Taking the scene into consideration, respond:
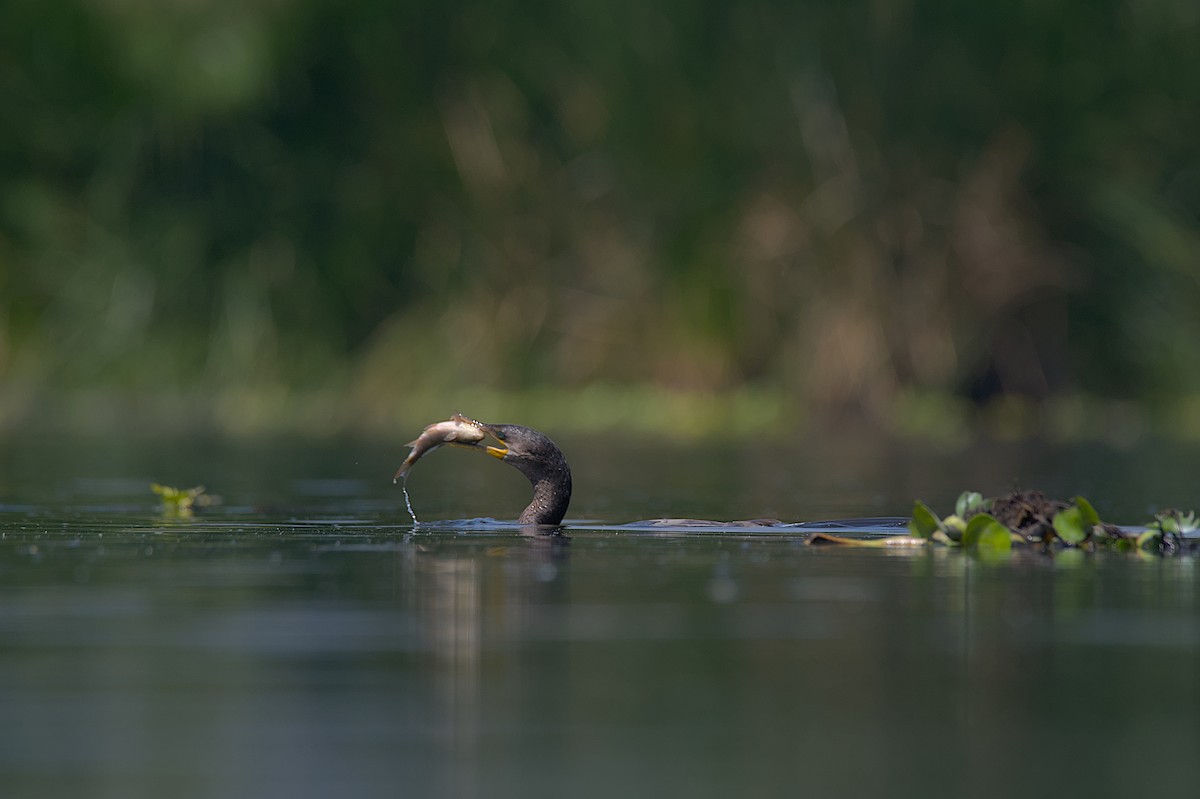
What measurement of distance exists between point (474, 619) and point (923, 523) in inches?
131

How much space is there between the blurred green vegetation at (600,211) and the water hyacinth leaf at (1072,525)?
12009mm

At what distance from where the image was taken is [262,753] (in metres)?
5.23

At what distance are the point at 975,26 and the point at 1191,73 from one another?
2.35 metres

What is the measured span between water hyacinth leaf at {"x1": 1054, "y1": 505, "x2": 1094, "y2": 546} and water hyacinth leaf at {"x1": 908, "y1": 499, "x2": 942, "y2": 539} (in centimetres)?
52

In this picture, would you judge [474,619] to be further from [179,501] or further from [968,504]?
[179,501]

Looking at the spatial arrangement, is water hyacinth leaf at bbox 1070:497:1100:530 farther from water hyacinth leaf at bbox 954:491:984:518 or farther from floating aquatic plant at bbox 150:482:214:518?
floating aquatic plant at bbox 150:482:214:518

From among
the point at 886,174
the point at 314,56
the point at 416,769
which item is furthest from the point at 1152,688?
the point at 314,56

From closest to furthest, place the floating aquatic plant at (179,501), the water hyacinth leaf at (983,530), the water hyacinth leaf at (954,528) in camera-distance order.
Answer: the water hyacinth leaf at (983,530) → the water hyacinth leaf at (954,528) → the floating aquatic plant at (179,501)

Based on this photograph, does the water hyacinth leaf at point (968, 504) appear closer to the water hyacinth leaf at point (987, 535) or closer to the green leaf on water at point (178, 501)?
the water hyacinth leaf at point (987, 535)

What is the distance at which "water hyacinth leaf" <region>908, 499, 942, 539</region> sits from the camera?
10.1m

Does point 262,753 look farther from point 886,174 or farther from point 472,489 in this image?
point 886,174

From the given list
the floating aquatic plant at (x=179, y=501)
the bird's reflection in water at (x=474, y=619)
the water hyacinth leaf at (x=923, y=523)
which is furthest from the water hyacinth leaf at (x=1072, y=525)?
the floating aquatic plant at (x=179, y=501)

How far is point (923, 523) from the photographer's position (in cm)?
1020

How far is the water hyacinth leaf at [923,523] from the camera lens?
10078 millimetres
